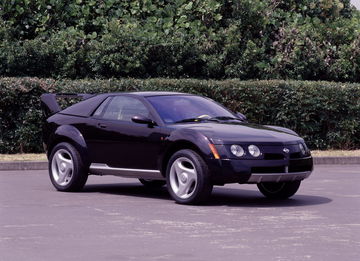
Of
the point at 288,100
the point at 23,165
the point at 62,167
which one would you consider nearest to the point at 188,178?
the point at 62,167

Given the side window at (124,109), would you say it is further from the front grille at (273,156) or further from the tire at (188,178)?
the front grille at (273,156)

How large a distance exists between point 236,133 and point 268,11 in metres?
15.6

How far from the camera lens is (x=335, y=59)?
27250 millimetres

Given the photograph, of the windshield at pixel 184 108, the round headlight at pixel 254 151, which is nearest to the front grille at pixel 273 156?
the round headlight at pixel 254 151

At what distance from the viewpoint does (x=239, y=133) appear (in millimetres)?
12523

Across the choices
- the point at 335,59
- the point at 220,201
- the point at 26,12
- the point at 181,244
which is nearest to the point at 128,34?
the point at 26,12

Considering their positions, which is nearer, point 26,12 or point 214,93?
point 214,93

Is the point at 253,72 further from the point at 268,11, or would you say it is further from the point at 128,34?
the point at 128,34

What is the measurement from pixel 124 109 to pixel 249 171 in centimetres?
252

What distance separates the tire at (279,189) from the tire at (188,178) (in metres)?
1.49

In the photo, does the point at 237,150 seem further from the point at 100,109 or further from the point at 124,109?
the point at 100,109

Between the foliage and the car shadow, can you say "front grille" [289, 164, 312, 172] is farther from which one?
the foliage

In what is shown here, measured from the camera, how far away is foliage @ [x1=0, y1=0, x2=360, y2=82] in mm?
25062

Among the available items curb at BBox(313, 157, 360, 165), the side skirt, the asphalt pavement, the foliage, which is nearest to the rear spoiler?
the asphalt pavement
